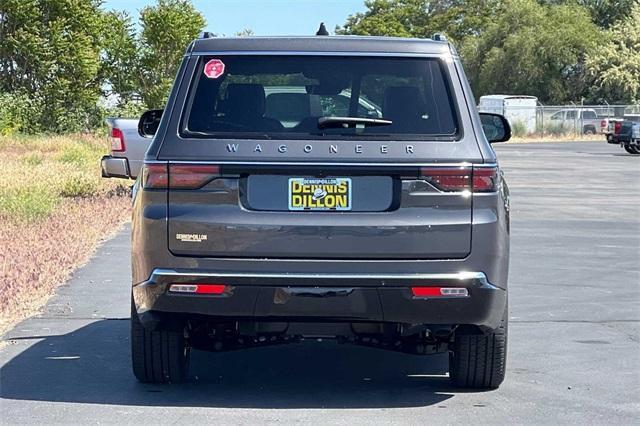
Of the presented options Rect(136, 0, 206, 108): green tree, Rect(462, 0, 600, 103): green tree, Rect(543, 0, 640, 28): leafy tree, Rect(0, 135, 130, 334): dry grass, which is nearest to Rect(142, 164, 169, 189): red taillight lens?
Rect(0, 135, 130, 334): dry grass

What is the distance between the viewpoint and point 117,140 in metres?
19.3

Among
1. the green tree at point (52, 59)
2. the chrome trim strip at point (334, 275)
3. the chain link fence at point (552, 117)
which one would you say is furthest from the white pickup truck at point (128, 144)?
the chain link fence at point (552, 117)

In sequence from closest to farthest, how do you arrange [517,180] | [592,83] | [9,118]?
[517,180] → [9,118] → [592,83]

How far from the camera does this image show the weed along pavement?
619cm

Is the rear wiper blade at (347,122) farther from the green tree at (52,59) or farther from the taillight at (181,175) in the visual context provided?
the green tree at (52,59)

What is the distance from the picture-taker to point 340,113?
636cm

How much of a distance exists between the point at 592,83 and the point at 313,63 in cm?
7148

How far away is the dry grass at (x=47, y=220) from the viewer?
33.4 feet

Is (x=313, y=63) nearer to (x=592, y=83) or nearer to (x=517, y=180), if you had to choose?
(x=517, y=180)

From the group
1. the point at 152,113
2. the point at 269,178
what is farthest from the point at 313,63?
the point at 152,113

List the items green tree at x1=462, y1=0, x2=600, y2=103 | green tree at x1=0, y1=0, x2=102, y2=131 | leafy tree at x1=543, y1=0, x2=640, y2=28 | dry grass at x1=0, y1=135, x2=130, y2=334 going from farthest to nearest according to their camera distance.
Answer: leafy tree at x1=543, y1=0, x2=640, y2=28, green tree at x1=462, y1=0, x2=600, y2=103, green tree at x1=0, y1=0, x2=102, y2=131, dry grass at x1=0, y1=135, x2=130, y2=334

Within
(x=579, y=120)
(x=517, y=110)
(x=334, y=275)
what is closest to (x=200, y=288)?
(x=334, y=275)

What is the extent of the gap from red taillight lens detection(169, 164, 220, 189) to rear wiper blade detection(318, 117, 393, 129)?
1.94 feet

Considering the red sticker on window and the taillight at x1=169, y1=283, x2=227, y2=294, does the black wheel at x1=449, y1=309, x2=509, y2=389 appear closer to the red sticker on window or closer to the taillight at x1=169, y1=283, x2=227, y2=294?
the taillight at x1=169, y1=283, x2=227, y2=294
